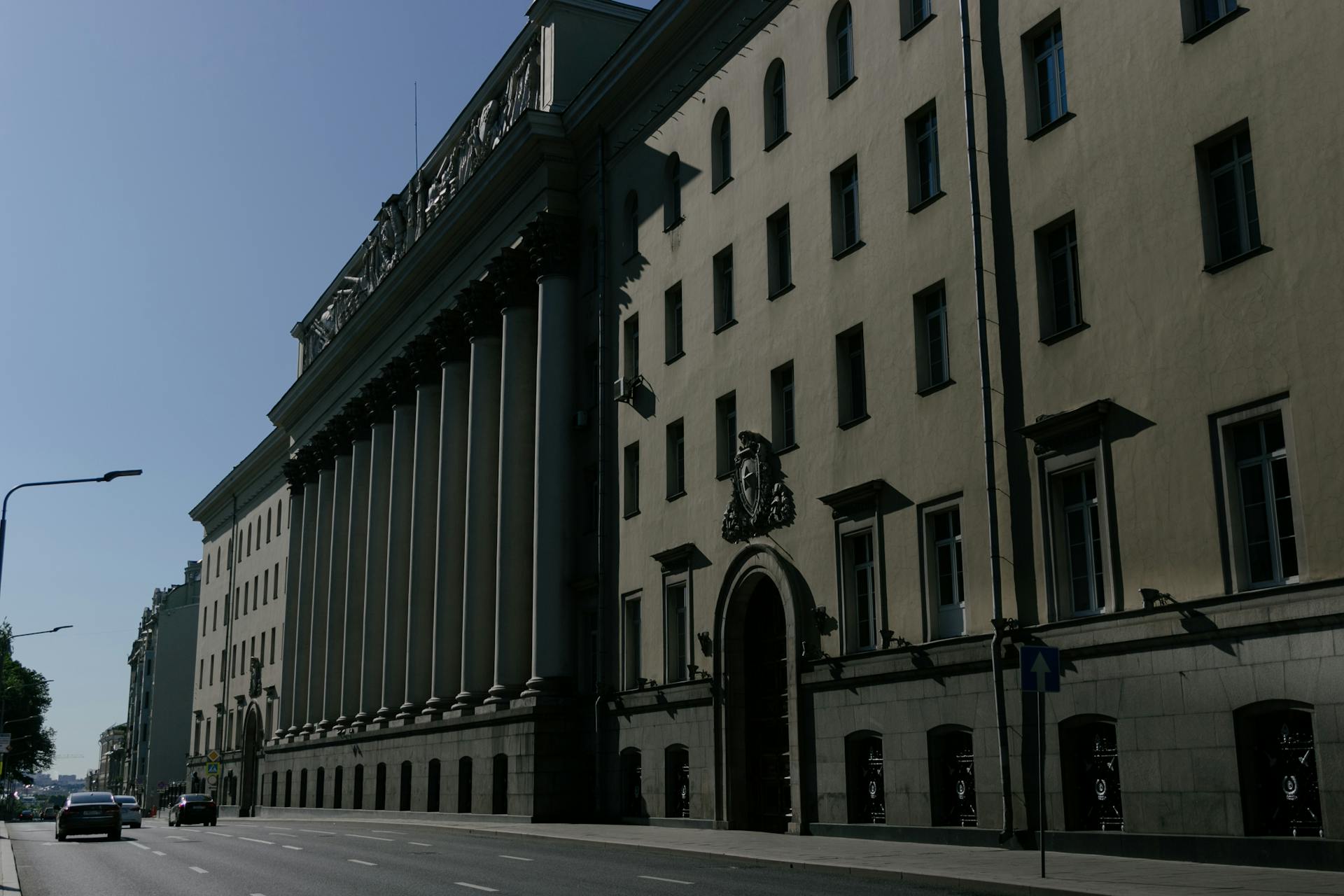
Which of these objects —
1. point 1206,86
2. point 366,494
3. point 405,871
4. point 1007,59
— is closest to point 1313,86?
point 1206,86

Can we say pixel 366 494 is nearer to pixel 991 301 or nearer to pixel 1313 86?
pixel 991 301

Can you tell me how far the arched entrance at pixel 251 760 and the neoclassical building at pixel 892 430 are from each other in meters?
27.1

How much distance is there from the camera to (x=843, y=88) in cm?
2858

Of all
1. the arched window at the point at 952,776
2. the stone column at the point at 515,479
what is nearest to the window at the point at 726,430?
the arched window at the point at 952,776

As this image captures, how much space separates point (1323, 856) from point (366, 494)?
48117mm

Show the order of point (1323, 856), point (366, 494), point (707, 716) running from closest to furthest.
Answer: point (1323, 856) < point (707, 716) < point (366, 494)

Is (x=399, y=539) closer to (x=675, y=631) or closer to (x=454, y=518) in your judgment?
(x=454, y=518)

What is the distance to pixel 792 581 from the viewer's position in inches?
1123

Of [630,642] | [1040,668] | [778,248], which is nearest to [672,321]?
[778,248]

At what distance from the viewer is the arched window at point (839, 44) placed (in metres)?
28.9

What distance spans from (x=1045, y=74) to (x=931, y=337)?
16.2 ft

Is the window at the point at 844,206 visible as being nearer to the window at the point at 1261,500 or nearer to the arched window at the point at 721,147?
the arched window at the point at 721,147

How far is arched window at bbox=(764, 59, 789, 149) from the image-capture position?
3130 cm

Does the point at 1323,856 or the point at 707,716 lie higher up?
the point at 707,716
